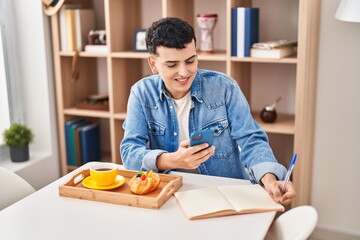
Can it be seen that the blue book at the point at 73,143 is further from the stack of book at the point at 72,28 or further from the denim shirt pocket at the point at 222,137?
the denim shirt pocket at the point at 222,137

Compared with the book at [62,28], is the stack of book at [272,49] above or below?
below

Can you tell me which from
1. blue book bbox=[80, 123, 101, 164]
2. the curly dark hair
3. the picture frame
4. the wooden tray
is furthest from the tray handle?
blue book bbox=[80, 123, 101, 164]

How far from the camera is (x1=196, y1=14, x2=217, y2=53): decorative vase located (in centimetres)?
280

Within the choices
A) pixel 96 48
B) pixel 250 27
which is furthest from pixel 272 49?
pixel 96 48

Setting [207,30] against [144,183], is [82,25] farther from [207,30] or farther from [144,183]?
[144,183]

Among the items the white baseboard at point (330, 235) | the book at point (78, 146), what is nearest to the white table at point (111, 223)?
the white baseboard at point (330, 235)

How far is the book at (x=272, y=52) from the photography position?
2.61m

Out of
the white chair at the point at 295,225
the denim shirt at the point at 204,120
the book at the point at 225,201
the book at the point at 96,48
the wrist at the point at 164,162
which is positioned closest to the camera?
the white chair at the point at 295,225

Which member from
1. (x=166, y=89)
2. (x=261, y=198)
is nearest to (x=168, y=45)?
(x=166, y=89)

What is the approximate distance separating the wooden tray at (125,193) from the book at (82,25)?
1635 millimetres

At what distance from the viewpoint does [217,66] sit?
10.3ft

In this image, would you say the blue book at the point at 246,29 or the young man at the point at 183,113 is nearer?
the young man at the point at 183,113

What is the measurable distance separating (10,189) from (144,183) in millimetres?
591

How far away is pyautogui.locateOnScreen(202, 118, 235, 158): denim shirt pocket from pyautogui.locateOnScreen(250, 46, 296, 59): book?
2.68 feet
